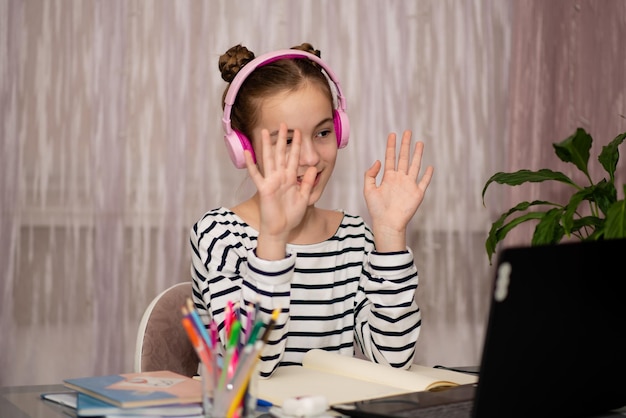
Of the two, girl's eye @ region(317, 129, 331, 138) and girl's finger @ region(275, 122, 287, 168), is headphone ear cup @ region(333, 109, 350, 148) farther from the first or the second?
girl's finger @ region(275, 122, 287, 168)

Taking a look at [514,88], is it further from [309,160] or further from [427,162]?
[309,160]

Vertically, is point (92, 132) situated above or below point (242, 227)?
above

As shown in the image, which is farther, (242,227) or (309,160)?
(242,227)

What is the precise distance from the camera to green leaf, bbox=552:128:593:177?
1.97 metres

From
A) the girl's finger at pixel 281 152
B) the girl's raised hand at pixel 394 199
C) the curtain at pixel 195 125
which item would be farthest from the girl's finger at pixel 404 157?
the curtain at pixel 195 125

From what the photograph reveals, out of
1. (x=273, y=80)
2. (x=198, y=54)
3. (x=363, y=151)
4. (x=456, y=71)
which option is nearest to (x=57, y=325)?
(x=198, y=54)

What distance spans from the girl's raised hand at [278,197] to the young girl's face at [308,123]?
0.60 ft

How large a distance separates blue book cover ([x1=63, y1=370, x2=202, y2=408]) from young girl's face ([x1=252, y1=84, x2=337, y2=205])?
0.51m

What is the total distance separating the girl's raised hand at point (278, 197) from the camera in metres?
1.23

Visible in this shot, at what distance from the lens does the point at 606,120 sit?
9.04 ft

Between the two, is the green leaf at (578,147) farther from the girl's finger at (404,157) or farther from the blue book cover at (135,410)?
the blue book cover at (135,410)

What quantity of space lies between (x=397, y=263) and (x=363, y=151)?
1.38m

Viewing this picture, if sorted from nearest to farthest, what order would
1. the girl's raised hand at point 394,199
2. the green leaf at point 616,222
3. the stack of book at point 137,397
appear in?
the stack of book at point 137,397 < the girl's raised hand at point 394,199 < the green leaf at point 616,222

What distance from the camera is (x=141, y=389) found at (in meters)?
1.00
